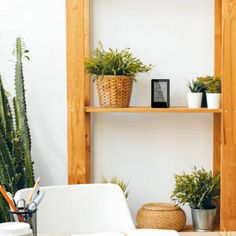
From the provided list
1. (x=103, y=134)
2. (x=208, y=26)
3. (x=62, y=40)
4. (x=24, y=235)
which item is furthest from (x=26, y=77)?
(x=24, y=235)

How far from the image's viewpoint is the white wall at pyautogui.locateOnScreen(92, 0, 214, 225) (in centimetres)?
308

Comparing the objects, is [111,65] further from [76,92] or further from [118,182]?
[118,182]

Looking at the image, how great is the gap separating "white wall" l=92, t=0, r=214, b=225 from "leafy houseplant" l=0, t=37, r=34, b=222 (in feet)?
1.41

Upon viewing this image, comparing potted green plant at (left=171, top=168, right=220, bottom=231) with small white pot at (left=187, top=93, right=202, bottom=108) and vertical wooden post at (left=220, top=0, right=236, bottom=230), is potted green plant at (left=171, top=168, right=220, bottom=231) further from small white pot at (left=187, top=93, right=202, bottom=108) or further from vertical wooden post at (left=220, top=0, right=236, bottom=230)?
small white pot at (left=187, top=93, right=202, bottom=108)

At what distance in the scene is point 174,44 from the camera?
3080 millimetres

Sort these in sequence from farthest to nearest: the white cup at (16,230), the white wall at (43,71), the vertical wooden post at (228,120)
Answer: the white wall at (43,71), the vertical wooden post at (228,120), the white cup at (16,230)

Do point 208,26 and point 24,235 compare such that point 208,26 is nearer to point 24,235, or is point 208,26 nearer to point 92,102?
point 92,102

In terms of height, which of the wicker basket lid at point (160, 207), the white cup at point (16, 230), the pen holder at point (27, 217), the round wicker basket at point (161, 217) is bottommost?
the round wicker basket at point (161, 217)

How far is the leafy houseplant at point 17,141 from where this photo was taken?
9.02 ft

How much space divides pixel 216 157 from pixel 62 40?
1.03 metres

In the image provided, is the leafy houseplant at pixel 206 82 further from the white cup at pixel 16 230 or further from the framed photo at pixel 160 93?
the white cup at pixel 16 230

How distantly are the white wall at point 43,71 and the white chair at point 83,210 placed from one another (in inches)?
29.7

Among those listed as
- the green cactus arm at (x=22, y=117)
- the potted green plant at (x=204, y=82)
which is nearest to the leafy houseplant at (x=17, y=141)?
the green cactus arm at (x=22, y=117)

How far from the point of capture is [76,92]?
9.13 ft
